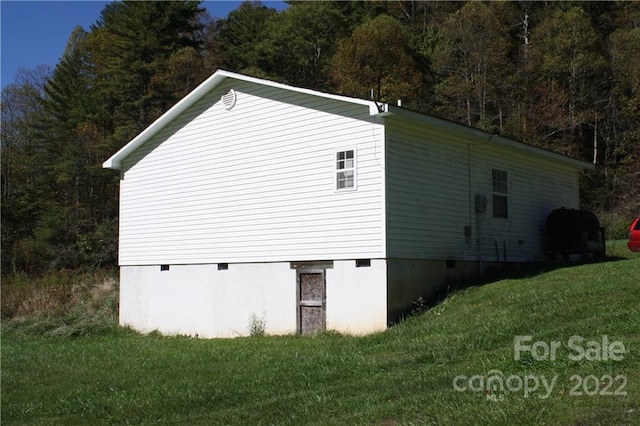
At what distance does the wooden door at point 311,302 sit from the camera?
1552cm

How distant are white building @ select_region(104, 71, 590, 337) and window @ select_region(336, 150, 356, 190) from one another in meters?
Result: 0.03

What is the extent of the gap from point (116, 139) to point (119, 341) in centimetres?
2098

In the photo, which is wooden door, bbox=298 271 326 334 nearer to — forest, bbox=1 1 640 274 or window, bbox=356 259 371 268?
window, bbox=356 259 371 268

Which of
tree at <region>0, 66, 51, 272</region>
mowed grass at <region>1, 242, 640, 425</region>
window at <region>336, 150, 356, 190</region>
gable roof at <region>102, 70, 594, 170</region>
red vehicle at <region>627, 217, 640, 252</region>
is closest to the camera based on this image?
mowed grass at <region>1, 242, 640, 425</region>

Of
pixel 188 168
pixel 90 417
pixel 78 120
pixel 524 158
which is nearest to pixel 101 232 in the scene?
pixel 78 120

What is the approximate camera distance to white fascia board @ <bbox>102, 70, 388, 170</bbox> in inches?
580

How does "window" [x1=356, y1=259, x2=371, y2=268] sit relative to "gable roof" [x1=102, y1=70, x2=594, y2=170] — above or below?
below

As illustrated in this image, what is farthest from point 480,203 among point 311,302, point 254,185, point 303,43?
point 303,43

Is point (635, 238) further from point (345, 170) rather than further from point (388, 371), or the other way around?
point (388, 371)

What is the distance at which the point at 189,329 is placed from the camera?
18359mm

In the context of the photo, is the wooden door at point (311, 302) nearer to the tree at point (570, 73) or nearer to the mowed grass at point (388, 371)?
the mowed grass at point (388, 371)

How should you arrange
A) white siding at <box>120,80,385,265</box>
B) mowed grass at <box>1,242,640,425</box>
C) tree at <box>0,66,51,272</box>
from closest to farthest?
mowed grass at <box>1,242,640,425</box> < white siding at <box>120,80,385,265</box> < tree at <box>0,66,51,272</box>

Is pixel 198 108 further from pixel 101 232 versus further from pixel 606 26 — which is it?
pixel 606 26

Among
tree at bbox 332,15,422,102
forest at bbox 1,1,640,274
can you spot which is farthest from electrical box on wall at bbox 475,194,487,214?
tree at bbox 332,15,422,102
